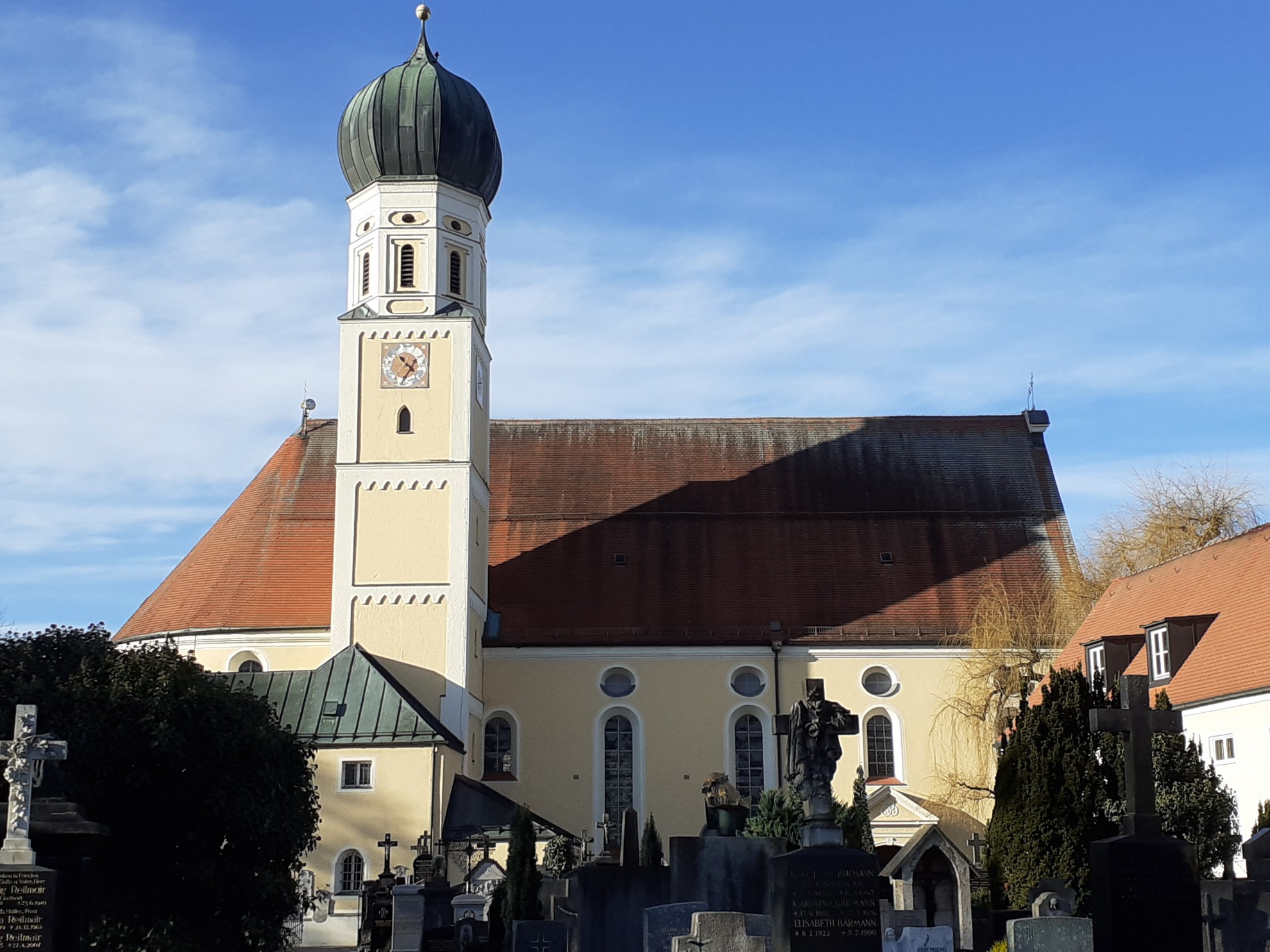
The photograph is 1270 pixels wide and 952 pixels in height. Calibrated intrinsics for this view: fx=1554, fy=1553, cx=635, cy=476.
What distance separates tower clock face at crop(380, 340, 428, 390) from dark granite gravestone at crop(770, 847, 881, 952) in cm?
2415

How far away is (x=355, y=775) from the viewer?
33031 mm

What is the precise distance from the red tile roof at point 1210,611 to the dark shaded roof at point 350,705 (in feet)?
45.4

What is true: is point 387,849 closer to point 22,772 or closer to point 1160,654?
point 1160,654

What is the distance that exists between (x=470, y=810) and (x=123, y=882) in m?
14.1

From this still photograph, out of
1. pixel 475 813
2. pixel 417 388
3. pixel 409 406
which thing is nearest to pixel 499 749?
pixel 475 813

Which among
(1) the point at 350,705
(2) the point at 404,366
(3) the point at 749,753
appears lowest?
(3) the point at 749,753

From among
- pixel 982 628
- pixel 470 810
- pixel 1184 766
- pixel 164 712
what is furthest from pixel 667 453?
pixel 164 712

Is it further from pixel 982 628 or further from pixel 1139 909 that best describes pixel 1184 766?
pixel 982 628

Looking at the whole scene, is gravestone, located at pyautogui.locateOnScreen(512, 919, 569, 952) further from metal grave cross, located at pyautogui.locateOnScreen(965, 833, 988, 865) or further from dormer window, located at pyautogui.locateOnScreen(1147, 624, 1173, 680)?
metal grave cross, located at pyautogui.locateOnScreen(965, 833, 988, 865)

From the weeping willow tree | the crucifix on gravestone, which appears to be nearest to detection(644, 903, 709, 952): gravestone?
the crucifix on gravestone

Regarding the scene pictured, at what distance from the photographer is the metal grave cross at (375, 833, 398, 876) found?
96.9ft

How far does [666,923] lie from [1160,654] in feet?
54.4

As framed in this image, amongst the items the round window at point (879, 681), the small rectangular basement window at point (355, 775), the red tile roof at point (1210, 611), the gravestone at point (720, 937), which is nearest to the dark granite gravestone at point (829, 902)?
the gravestone at point (720, 937)

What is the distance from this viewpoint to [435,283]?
122ft
